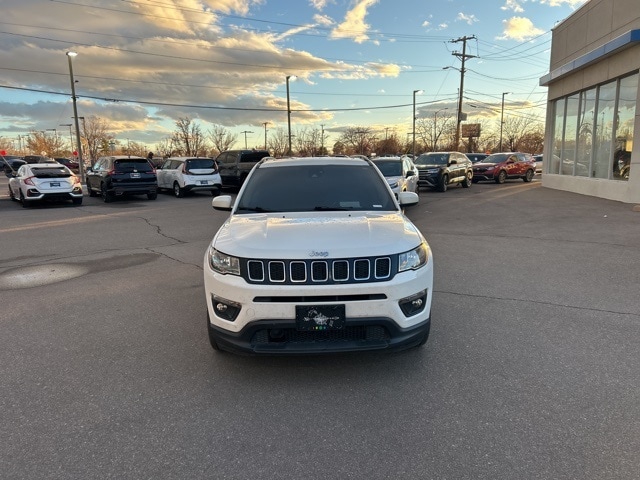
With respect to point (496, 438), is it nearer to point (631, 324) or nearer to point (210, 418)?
point (210, 418)

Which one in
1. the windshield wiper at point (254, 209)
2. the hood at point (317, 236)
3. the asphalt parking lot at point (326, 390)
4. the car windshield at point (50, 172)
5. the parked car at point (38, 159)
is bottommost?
the asphalt parking lot at point (326, 390)

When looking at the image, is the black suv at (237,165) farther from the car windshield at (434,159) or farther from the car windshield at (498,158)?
the car windshield at (498,158)

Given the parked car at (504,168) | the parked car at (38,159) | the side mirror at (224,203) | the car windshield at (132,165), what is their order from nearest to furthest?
the side mirror at (224,203) < the car windshield at (132,165) < the parked car at (504,168) < the parked car at (38,159)

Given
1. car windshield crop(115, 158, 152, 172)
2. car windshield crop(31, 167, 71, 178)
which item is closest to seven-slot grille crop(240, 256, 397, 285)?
car windshield crop(31, 167, 71, 178)

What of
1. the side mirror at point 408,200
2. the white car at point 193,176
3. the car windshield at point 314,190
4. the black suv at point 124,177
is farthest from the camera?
the white car at point 193,176

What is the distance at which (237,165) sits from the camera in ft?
75.2

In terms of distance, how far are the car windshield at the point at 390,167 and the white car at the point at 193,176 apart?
9.05 m

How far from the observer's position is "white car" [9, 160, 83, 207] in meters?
16.3

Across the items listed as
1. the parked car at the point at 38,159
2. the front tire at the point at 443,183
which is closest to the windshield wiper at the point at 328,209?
the front tire at the point at 443,183

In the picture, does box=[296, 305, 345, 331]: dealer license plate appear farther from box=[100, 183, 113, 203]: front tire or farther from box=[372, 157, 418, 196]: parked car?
box=[100, 183, 113, 203]: front tire

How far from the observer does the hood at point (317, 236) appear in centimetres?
330

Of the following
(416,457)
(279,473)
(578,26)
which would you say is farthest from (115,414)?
(578,26)

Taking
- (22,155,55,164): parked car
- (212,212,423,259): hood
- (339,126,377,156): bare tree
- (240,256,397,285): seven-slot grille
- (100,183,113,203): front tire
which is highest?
(339,126,377,156): bare tree

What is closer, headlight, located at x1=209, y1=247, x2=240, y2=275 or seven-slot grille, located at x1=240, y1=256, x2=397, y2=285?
seven-slot grille, located at x1=240, y1=256, x2=397, y2=285
